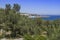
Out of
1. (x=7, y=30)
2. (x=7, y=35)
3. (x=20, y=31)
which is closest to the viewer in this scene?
(x=7, y=35)

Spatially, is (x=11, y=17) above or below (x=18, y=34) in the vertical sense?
above

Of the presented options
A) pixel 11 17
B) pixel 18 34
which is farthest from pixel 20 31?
pixel 11 17

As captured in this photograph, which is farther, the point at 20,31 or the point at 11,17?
the point at 11,17

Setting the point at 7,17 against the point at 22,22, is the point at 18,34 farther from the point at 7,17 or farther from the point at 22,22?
the point at 7,17

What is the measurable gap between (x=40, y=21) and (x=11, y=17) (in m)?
3.78

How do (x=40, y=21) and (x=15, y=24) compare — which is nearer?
(x=15, y=24)

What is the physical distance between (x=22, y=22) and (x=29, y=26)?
4.51ft

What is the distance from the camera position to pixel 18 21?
2398 centimetres

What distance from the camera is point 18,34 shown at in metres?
21.5

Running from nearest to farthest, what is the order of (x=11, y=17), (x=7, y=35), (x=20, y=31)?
1. (x=7, y=35)
2. (x=20, y=31)
3. (x=11, y=17)

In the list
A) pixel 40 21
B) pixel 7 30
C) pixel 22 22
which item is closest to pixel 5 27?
pixel 7 30

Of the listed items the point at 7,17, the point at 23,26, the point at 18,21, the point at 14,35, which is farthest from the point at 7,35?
the point at 7,17

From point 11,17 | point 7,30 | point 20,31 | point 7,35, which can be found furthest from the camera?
point 11,17

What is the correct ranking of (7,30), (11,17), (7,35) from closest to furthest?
(7,35), (7,30), (11,17)
